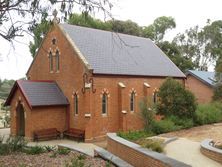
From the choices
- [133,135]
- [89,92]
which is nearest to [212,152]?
[133,135]

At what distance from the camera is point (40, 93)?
93.1 ft

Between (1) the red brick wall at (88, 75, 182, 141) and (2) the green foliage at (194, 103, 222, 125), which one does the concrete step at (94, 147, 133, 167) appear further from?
(2) the green foliage at (194, 103, 222, 125)

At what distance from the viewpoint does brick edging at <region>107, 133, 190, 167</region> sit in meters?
10.3

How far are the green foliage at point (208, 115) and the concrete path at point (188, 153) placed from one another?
750 centimetres

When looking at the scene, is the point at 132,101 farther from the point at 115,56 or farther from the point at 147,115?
the point at 147,115

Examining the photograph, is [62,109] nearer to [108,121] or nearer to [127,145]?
[108,121]

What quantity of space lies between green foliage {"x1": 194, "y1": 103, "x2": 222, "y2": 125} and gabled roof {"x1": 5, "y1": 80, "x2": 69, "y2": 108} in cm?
1091

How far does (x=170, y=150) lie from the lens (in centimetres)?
1653

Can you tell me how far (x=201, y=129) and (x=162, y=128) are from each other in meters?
3.09

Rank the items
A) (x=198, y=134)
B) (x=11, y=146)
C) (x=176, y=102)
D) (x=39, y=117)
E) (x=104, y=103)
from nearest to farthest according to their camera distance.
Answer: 1. (x=11, y=146)
2. (x=198, y=134)
3. (x=176, y=102)
4. (x=39, y=117)
5. (x=104, y=103)

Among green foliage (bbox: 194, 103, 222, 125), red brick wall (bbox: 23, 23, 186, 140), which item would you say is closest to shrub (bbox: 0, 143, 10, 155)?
red brick wall (bbox: 23, 23, 186, 140)

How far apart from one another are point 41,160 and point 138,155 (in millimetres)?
3606

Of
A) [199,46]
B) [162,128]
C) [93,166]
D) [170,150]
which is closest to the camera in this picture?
[93,166]

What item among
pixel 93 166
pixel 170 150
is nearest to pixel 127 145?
pixel 93 166
